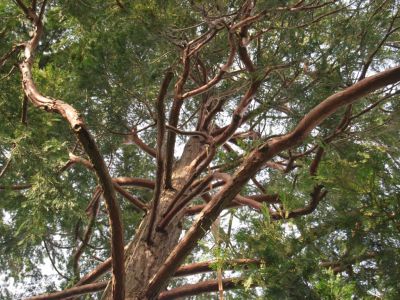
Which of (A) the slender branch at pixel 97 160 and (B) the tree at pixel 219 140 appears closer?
(A) the slender branch at pixel 97 160

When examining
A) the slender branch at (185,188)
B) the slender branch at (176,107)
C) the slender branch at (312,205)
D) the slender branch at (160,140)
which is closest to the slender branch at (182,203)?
the slender branch at (185,188)

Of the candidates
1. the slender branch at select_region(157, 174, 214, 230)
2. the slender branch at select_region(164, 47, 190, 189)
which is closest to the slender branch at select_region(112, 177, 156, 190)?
the slender branch at select_region(157, 174, 214, 230)

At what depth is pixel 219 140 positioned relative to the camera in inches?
195

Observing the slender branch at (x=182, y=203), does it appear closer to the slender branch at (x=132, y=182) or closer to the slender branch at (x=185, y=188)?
the slender branch at (x=185, y=188)

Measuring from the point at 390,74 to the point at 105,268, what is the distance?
11.2ft

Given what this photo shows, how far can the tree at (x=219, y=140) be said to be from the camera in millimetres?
3068

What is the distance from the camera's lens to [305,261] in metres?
3.05

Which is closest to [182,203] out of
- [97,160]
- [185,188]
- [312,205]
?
[185,188]

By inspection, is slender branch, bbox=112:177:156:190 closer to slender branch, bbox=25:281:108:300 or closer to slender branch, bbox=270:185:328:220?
slender branch, bbox=25:281:108:300

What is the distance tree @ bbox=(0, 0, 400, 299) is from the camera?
3068mm

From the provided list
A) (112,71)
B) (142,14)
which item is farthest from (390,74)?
(112,71)

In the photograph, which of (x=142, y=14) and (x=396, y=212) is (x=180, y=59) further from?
(x=396, y=212)

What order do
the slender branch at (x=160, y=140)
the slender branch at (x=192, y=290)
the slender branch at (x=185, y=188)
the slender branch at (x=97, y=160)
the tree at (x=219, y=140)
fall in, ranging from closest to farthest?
the slender branch at (x=97, y=160), the tree at (x=219, y=140), the slender branch at (x=160, y=140), the slender branch at (x=185, y=188), the slender branch at (x=192, y=290)

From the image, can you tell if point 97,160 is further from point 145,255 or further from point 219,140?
point 219,140
